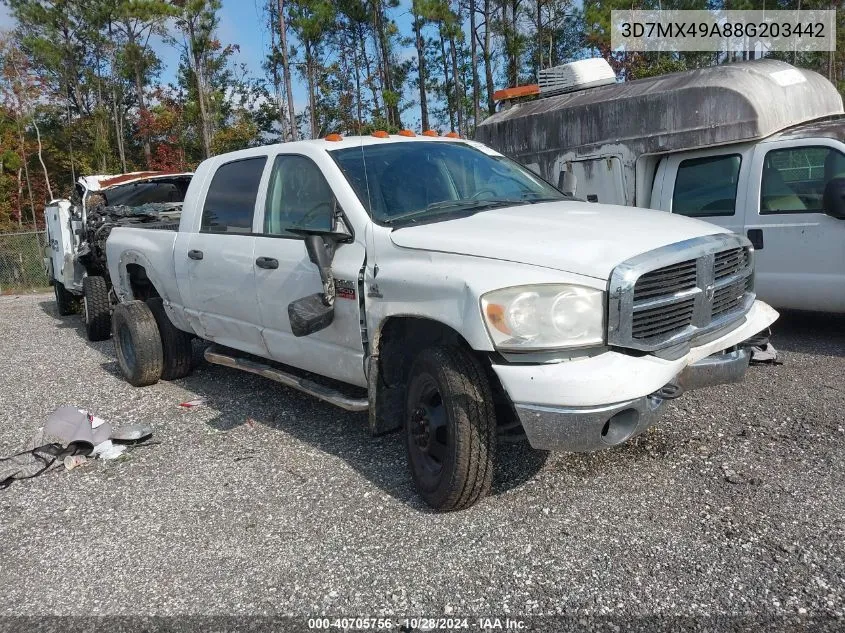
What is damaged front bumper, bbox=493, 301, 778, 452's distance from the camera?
10.1ft

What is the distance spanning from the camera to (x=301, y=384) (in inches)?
182

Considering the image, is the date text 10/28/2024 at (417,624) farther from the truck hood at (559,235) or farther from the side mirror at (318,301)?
the side mirror at (318,301)

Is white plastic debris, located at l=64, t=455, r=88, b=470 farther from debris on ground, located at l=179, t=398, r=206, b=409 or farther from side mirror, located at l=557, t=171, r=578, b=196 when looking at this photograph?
side mirror, located at l=557, t=171, r=578, b=196

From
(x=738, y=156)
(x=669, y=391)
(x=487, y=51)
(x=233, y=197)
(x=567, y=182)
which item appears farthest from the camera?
(x=487, y=51)

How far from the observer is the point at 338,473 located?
4281 mm

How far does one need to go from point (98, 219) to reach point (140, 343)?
344cm

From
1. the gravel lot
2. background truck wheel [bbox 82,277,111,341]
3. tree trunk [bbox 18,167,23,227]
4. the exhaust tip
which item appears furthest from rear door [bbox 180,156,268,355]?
tree trunk [bbox 18,167,23,227]

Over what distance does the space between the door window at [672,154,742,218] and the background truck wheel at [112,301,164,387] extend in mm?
5062

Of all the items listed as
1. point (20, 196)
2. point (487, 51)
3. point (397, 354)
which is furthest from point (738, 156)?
point (20, 196)

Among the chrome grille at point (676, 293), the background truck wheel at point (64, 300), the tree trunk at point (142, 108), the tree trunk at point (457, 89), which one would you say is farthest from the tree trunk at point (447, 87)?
the chrome grille at point (676, 293)

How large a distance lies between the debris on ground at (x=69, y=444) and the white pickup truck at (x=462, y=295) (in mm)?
951

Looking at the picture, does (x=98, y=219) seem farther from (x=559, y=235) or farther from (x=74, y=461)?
(x=559, y=235)

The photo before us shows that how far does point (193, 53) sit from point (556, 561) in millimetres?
28333

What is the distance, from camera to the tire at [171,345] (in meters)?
6.53
